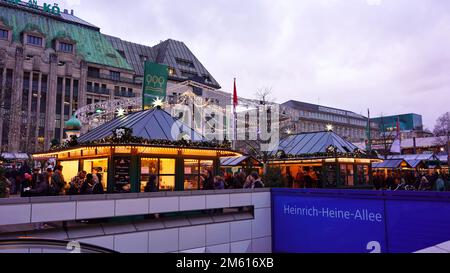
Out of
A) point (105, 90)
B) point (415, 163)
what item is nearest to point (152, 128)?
point (415, 163)

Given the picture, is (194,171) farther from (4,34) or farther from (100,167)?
(4,34)

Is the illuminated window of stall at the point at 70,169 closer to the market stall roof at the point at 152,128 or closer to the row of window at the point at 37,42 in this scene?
the market stall roof at the point at 152,128

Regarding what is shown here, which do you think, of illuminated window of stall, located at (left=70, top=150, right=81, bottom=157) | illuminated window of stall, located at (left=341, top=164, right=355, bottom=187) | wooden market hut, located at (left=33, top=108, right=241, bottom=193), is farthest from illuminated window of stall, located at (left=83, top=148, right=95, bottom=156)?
illuminated window of stall, located at (left=341, top=164, right=355, bottom=187)

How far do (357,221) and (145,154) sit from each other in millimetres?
8425

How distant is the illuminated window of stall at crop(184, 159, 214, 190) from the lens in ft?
52.7

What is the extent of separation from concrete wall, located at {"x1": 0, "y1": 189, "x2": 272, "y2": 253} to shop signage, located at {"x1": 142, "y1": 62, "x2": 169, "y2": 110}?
7.34 meters

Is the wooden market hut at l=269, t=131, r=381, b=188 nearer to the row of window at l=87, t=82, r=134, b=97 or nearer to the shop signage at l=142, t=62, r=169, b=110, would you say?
the shop signage at l=142, t=62, r=169, b=110

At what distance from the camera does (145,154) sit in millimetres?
14867

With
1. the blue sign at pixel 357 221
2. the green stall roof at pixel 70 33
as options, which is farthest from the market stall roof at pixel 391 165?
the green stall roof at pixel 70 33

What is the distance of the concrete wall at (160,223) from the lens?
844cm

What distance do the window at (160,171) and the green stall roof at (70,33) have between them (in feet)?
192

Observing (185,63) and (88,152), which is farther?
(185,63)

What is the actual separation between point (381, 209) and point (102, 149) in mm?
10527

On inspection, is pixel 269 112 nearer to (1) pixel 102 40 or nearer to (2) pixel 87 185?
(2) pixel 87 185
